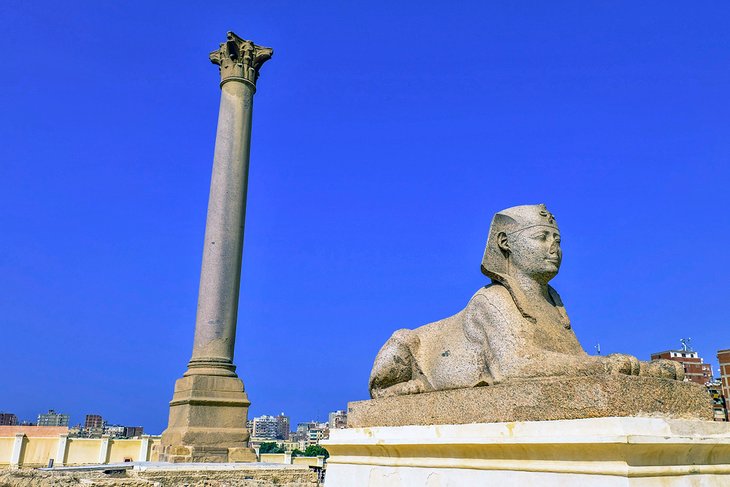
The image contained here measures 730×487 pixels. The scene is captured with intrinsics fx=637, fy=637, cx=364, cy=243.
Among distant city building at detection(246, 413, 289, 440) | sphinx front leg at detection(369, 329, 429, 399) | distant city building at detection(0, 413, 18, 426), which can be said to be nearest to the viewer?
sphinx front leg at detection(369, 329, 429, 399)

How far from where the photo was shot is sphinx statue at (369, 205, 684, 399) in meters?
3.82

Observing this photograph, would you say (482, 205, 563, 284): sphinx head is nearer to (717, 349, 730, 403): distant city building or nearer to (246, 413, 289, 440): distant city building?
(717, 349, 730, 403): distant city building

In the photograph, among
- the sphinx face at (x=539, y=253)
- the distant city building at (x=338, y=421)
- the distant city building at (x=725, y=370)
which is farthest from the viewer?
the distant city building at (x=725, y=370)

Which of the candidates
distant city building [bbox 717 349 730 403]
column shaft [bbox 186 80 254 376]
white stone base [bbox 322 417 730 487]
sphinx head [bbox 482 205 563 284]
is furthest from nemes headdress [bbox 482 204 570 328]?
column shaft [bbox 186 80 254 376]

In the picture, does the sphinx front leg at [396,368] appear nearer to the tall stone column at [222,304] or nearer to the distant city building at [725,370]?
the distant city building at [725,370]

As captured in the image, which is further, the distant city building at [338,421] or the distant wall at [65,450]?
the distant wall at [65,450]

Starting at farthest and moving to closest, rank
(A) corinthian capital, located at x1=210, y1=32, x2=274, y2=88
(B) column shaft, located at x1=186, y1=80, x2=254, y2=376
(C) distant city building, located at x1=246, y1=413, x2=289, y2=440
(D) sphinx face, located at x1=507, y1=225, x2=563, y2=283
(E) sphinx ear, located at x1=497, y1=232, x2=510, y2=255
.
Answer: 1. (C) distant city building, located at x1=246, y1=413, x2=289, y2=440
2. (A) corinthian capital, located at x1=210, y1=32, x2=274, y2=88
3. (B) column shaft, located at x1=186, y1=80, x2=254, y2=376
4. (E) sphinx ear, located at x1=497, y1=232, x2=510, y2=255
5. (D) sphinx face, located at x1=507, y1=225, x2=563, y2=283

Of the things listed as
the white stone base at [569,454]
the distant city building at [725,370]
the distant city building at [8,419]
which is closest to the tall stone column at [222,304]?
the distant city building at [725,370]

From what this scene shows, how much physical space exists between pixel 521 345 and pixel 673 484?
1.15 meters

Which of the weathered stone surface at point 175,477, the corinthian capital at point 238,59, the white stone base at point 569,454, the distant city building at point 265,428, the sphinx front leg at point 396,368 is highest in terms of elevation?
the distant city building at point 265,428

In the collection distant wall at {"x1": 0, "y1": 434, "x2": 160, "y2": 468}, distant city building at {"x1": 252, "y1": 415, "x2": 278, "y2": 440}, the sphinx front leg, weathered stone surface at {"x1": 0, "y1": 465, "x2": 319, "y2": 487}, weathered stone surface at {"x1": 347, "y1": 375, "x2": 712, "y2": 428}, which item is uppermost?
distant city building at {"x1": 252, "y1": 415, "x2": 278, "y2": 440}

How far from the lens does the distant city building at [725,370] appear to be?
10.6m

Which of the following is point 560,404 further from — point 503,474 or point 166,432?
point 166,432

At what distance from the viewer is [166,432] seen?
13508 millimetres
